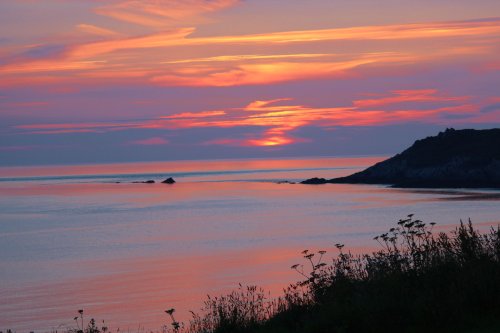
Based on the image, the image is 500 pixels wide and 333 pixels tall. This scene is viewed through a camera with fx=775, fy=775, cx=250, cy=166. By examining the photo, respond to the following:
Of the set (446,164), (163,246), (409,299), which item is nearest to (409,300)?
(409,299)

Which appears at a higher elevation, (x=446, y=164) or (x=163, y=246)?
(x=446, y=164)

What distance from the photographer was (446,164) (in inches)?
3666

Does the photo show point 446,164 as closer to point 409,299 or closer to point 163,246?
point 163,246

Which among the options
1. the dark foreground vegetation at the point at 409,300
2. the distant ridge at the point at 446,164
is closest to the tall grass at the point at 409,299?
the dark foreground vegetation at the point at 409,300

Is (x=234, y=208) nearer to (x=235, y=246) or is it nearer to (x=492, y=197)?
(x=492, y=197)

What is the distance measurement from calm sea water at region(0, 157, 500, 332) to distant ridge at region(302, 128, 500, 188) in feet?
60.8

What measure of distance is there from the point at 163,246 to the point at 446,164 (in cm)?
6277

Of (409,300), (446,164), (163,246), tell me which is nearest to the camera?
(409,300)

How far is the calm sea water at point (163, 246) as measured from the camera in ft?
70.7

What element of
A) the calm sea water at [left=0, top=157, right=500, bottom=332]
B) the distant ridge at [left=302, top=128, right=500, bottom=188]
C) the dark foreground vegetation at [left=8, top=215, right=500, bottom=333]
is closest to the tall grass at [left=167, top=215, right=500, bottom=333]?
the dark foreground vegetation at [left=8, top=215, right=500, bottom=333]

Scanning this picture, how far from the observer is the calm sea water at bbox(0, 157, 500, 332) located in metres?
21.6

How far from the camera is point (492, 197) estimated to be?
2586 inches

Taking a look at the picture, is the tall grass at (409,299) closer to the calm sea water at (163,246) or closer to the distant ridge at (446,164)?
the calm sea water at (163,246)

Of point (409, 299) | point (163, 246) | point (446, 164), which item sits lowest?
point (163, 246)
